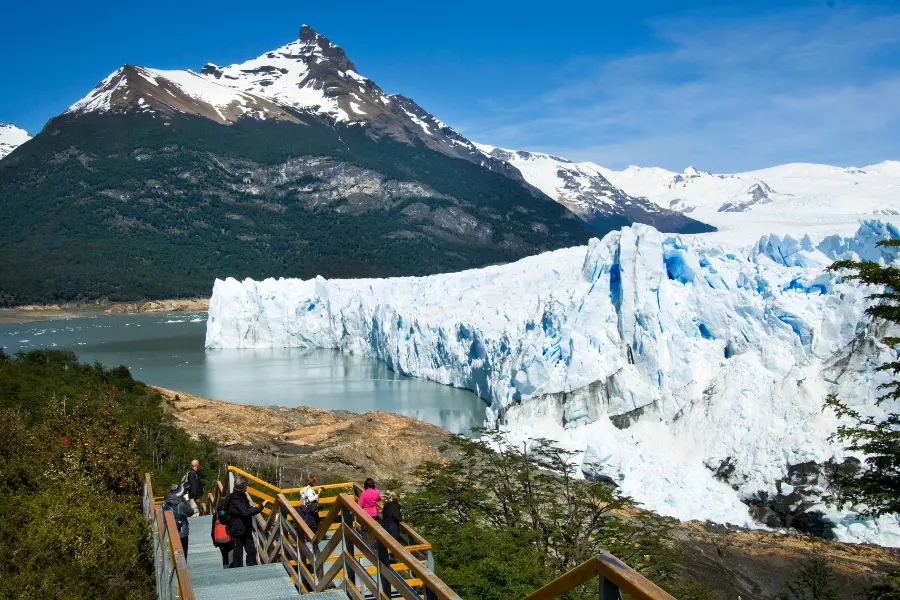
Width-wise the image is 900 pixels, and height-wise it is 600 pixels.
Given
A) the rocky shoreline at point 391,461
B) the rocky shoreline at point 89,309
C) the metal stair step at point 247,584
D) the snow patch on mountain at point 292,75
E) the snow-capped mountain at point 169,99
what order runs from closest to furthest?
the metal stair step at point 247,584 → the rocky shoreline at point 391,461 → the rocky shoreline at point 89,309 → the snow-capped mountain at point 169,99 → the snow patch on mountain at point 292,75

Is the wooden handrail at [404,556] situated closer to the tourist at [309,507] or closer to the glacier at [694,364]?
the tourist at [309,507]

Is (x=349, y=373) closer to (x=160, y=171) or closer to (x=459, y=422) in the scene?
(x=459, y=422)

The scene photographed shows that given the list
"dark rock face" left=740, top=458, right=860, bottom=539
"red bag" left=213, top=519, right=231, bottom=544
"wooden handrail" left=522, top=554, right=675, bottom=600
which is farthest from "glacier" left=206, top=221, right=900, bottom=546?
"wooden handrail" left=522, top=554, right=675, bottom=600

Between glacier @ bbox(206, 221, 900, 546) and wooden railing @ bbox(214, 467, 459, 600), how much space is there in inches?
521

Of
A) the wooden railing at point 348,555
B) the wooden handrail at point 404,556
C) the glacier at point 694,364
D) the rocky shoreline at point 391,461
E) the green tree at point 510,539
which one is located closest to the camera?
the wooden handrail at point 404,556

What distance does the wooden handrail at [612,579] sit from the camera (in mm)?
1789

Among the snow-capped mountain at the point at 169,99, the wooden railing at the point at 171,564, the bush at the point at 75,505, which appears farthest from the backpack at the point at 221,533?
the snow-capped mountain at the point at 169,99

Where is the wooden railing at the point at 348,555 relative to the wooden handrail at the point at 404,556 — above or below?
below

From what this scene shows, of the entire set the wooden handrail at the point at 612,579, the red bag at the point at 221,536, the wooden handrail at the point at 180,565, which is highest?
the wooden handrail at the point at 612,579

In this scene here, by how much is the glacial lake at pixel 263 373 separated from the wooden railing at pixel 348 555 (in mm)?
21145

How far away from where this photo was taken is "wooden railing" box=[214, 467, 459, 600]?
2893mm

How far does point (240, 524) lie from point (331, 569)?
72.6 inches

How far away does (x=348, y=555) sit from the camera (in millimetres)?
3641

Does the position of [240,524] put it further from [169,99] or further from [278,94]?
[278,94]
